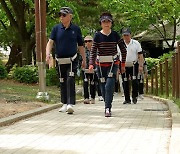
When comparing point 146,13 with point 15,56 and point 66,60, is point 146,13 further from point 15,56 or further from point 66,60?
point 66,60

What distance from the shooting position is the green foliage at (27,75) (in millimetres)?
21016

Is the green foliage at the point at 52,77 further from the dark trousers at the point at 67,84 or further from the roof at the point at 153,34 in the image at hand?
the roof at the point at 153,34

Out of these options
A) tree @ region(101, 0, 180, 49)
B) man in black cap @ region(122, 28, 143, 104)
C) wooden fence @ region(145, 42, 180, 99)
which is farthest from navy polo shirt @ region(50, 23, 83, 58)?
tree @ region(101, 0, 180, 49)

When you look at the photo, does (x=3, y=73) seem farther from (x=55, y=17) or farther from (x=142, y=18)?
(x=142, y=18)

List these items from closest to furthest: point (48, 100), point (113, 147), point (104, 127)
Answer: point (113, 147)
point (104, 127)
point (48, 100)

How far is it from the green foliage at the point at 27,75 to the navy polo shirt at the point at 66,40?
11.7m

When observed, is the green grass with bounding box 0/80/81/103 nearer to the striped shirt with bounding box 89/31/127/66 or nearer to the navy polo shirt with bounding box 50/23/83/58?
the navy polo shirt with bounding box 50/23/83/58

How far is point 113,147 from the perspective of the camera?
5.71 m

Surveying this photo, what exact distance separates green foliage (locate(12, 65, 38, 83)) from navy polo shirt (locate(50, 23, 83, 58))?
11662 mm

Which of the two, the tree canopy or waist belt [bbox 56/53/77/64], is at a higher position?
→ the tree canopy

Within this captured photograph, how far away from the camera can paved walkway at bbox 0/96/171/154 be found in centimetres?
565

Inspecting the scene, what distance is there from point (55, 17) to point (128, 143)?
18461 millimetres

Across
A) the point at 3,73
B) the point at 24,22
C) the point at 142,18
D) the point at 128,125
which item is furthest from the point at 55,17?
the point at 128,125

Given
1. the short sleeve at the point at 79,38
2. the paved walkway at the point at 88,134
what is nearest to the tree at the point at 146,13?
the short sleeve at the point at 79,38
